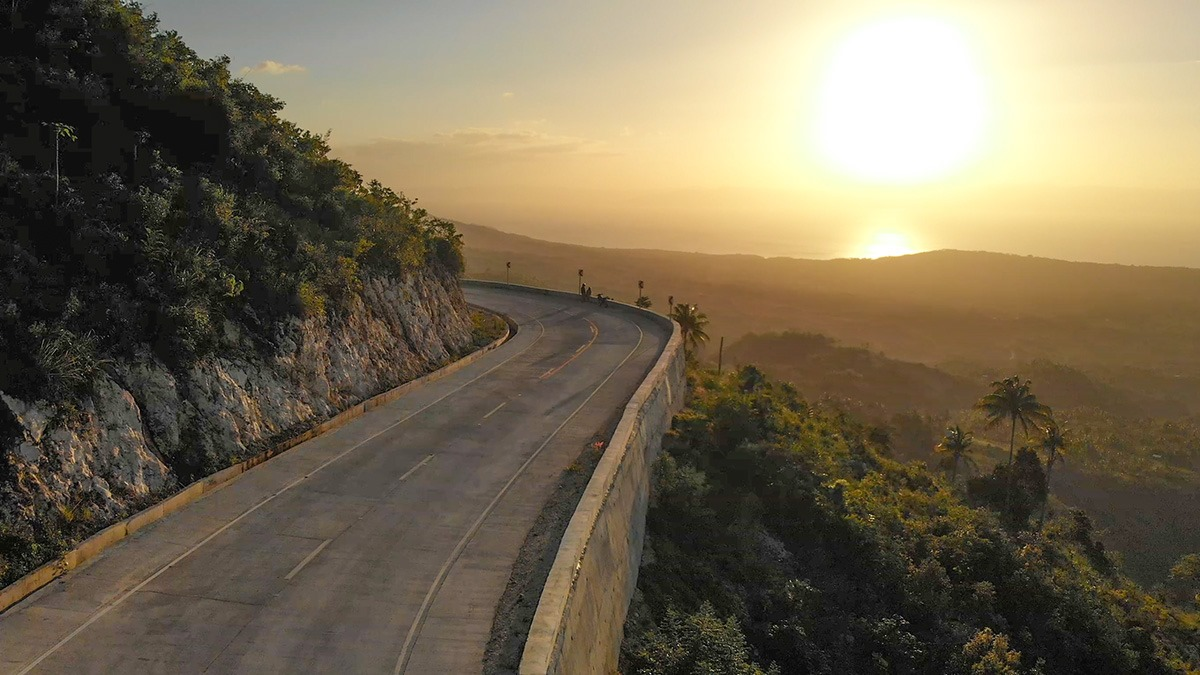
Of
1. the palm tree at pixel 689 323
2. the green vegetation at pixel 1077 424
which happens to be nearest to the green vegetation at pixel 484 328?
the palm tree at pixel 689 323

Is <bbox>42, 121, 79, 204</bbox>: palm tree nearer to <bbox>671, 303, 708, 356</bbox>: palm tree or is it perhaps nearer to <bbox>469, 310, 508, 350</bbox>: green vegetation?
<bbox>469, 310, 508, 350</bbox>: green vegetation

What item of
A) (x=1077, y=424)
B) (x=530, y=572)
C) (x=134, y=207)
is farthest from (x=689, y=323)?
(x=1077, y=424)

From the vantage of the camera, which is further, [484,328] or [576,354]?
[484,328]

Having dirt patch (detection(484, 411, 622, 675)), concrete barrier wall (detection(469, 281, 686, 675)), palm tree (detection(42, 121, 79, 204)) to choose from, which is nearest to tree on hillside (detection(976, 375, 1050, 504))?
concrete barrier wall (detection(469, 281, 686, 675))

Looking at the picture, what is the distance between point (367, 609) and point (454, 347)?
24.4 meters

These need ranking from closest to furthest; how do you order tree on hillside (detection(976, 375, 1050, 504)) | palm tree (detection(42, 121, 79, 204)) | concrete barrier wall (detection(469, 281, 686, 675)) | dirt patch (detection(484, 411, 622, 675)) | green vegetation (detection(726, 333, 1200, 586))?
1. concrete barrier wall (detection(469, 281, 686, 675))
2. dirt patch (detection(484, 411, 622, 675))
3. palm tree (detection(42, 121, 79, 204))
4. tree on hillside (detection(976, 375, 1050, 504))
5. green vegetation (detection(726, 333, 1200, 586))

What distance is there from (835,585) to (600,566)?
12257 mm

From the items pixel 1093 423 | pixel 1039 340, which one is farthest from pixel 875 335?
pixel 1093 423

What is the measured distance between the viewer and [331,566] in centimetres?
1591

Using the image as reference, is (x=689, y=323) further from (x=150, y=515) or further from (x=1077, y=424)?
(x=1077, y=424)

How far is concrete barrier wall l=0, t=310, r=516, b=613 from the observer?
13914 millimetres

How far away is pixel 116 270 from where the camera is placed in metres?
20.1

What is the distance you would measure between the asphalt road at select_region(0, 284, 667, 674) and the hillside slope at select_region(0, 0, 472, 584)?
4.86ft

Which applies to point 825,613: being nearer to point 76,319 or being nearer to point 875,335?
point 76,319
